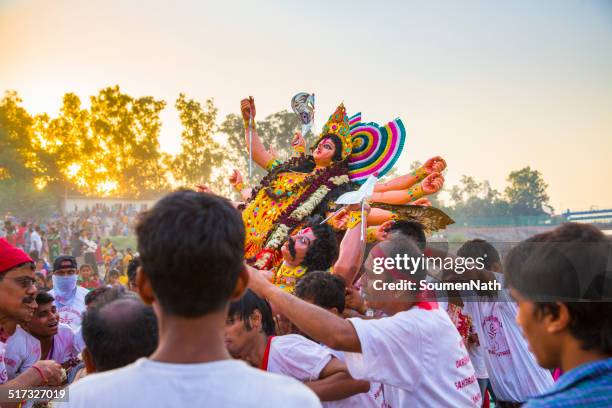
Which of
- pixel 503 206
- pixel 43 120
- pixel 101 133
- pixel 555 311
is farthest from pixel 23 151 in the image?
pixel 555 311

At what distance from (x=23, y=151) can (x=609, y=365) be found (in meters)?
38.2

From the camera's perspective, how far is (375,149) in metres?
6.43

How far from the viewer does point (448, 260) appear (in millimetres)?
4688

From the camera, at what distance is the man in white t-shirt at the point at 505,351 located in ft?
14.0

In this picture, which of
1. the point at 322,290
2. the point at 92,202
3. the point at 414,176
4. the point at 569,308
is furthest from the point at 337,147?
the point at 92,202

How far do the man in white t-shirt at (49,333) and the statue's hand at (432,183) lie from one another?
3.59 metres

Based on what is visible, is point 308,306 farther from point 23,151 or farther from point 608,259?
point 23,151

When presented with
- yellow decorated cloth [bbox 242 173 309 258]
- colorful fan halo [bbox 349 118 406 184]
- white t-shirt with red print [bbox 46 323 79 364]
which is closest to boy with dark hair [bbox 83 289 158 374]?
white t-shirt with red print [bbox 46 323 79 364]

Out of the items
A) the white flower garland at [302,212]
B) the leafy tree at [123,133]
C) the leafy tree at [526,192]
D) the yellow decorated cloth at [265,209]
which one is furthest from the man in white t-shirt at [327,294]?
the leafy tree at [526,192]

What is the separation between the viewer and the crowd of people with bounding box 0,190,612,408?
1325mm

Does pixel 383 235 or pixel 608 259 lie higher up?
pixel 608 259

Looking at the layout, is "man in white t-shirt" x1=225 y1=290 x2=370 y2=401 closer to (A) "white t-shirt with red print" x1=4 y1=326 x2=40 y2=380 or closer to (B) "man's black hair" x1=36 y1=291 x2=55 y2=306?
(A) "white t-shirt with red print" x1=4 y1=326 x2=40 y2=380

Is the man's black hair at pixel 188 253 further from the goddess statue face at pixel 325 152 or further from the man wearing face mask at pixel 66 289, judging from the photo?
the goddess statue face at pixel 325 152

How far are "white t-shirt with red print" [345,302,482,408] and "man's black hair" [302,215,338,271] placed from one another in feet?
7.08
